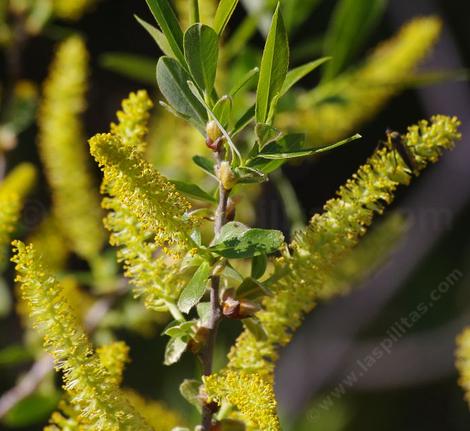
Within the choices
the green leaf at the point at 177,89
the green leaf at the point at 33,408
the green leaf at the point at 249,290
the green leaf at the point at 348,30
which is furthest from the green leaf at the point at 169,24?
the green leaf at the point at 348,30

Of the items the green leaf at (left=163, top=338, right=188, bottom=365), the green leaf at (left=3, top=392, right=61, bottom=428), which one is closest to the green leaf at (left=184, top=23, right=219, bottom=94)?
the green leaf at (left=163, top=338, right=188, bottom=365)

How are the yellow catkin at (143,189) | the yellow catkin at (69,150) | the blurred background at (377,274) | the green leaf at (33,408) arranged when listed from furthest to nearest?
the blurred background at (377,274) → the yellow catkin at (69,150) → the green leaf at (33,408) → the yellow catkin at (143,189)

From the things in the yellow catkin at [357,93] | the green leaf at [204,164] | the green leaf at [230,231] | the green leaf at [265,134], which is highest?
the green leaf at [265,134]

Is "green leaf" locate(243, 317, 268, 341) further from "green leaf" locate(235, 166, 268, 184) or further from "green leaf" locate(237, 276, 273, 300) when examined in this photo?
"green leaf" locate(235, 166, 268, 184)

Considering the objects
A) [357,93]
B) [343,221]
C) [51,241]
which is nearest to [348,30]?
[357,93]

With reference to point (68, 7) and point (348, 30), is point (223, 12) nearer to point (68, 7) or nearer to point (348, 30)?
point (348, 30)

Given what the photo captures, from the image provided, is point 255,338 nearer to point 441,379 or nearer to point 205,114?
point 205,114

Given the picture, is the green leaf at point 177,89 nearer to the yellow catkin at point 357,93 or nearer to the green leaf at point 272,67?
the green leaf at point 272,67
